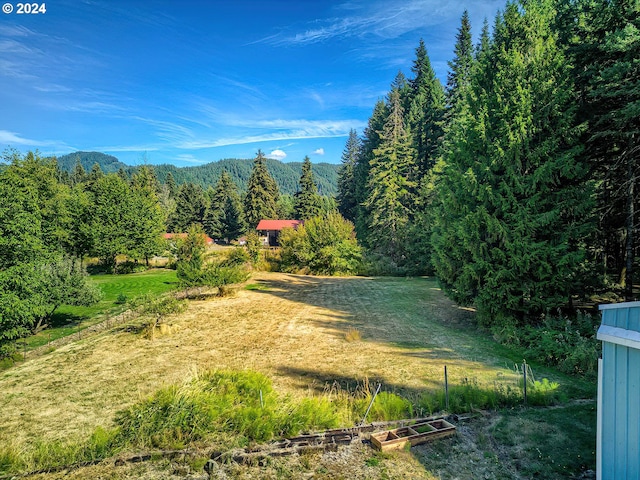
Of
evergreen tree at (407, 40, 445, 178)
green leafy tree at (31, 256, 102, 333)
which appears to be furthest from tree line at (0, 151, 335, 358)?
evergreen tree at (407, 40, 445, 178)

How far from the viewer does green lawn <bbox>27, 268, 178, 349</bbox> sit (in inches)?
642

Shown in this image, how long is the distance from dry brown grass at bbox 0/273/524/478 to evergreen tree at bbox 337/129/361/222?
110 ft

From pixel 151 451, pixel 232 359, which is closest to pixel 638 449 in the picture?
pixel 151 451

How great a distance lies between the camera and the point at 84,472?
17.6 feet

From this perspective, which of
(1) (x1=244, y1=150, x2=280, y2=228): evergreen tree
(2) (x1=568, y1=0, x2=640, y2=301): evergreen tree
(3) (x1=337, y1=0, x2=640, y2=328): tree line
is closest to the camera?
(2) (x1=568, y1=0, x2=640, y2=301): evergreen tree

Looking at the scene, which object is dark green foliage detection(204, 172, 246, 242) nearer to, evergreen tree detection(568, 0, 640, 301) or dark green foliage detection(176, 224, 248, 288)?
dark green foliage detection(176, 224, 248, 288)

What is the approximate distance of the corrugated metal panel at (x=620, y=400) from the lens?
4.12 metres

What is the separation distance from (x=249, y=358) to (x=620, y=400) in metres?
9.11

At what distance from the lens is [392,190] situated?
111ft

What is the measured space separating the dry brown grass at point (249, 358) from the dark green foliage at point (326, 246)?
11225 mm

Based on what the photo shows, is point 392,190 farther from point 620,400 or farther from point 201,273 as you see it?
point 620,400

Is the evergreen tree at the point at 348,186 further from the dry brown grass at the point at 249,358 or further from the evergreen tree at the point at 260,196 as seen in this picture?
the dry brown grass at the point at 249,358

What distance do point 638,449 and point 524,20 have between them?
13.5 m

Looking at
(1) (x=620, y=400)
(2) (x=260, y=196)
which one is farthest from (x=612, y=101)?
(2) (x=260, y=196)
